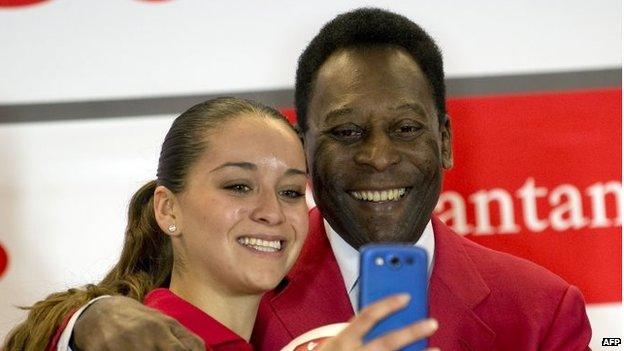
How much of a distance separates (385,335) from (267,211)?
1.23ft

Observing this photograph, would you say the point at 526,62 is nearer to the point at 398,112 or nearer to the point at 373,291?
the point at 398,112

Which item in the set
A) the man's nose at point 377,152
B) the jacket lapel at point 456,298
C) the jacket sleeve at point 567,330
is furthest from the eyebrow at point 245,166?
the jacket sleeve at point 567,330

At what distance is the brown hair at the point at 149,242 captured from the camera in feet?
4.03

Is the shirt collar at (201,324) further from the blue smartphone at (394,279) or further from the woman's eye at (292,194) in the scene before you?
the blue smartphone at (394,279)

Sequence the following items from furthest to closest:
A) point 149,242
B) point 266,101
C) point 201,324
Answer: point 266,101 < point 149,242 < point 201,324

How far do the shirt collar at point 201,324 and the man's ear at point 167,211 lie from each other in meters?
0.08

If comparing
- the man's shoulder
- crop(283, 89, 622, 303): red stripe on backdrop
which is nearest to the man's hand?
the man's shoulder

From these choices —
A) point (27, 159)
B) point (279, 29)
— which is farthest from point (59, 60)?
point (279, 29)

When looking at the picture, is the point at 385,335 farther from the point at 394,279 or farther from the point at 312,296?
the point at 312,296

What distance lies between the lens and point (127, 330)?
3.40 feet

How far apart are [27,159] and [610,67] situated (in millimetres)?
960

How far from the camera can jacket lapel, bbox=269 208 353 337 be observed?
4.76 ft

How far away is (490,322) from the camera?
1475 millimetres

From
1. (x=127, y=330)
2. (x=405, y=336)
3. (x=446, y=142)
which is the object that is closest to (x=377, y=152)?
(x=446, y=142)
